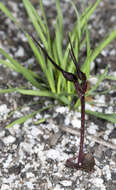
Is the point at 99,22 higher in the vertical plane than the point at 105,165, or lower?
higher

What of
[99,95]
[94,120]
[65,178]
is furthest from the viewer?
[99,95]

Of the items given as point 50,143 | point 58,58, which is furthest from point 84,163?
point 58,58

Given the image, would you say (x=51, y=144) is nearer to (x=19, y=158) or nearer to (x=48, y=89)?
(x=19, y=158)

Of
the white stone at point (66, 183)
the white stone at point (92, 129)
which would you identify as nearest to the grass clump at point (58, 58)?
the white stone at point (92, 129)

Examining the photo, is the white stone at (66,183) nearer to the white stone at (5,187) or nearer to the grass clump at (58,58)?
the white stone at (5,187)

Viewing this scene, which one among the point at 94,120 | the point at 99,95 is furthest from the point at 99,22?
the point at 94,120

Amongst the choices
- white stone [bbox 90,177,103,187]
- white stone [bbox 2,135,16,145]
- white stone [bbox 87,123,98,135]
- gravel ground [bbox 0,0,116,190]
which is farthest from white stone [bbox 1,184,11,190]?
white stone [bbox 87,123,98,135]
